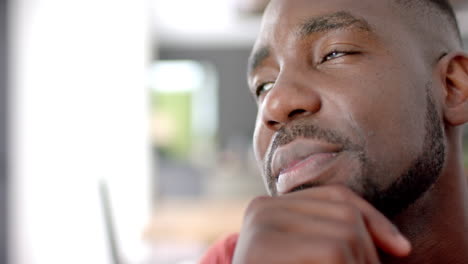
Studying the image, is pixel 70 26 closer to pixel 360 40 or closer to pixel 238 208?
pixel 238 208

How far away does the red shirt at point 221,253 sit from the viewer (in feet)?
3.64

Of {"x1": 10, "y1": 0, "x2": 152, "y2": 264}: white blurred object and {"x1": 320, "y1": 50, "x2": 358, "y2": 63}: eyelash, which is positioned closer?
{"x1": 320, "y1": 50, "x2": 358, "y2": 63}: eyelash

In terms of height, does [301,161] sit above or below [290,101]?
below

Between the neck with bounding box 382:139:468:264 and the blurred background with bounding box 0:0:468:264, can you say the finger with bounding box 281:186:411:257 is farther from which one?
the blurred background with bounding box 0:0:468:264

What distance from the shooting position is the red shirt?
1.11 m

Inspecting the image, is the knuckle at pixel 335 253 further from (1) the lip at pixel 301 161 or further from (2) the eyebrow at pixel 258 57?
(2) the eyebrow at pixel 258 57

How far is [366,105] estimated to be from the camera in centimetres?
82

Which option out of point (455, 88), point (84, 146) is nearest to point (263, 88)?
point (455, 88)

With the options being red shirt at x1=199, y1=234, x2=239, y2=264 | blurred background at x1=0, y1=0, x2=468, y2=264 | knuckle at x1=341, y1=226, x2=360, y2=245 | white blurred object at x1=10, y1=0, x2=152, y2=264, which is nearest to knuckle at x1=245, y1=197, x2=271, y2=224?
knuckle at x1=341, y1=226, x2=360, y2=245

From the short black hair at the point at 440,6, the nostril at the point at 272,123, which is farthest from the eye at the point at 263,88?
the short black hair at the point at 440,6

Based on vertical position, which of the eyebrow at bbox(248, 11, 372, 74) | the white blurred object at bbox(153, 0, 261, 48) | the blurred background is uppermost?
the white blurred object at bbox(153, 0, 261, 48)

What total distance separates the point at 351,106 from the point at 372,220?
26 cm

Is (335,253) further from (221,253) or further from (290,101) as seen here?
(221,253)

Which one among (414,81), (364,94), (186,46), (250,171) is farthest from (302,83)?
(186,46)
